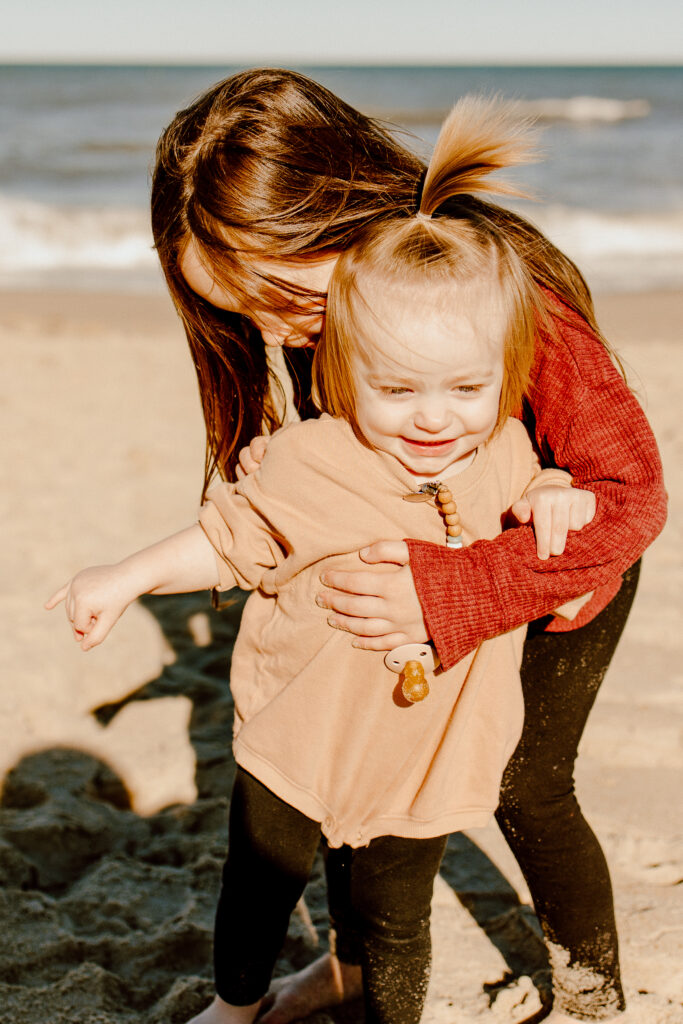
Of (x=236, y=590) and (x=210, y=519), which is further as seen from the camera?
(x=236, y=590)

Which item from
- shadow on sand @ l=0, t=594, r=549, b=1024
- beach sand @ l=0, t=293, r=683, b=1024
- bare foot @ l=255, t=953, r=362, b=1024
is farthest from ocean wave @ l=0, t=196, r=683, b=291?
bare foot @ l=255, t=953, r=362, b=1024

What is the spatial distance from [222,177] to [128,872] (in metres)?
1.62

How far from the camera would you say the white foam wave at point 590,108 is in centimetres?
2266

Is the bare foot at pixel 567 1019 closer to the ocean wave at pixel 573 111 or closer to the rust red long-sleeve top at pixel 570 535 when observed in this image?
the rust red long-sleeve top at pixel 570 535

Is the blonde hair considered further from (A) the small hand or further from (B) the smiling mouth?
(A) the small hand

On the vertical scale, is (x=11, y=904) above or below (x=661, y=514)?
below

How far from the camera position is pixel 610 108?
24609mm

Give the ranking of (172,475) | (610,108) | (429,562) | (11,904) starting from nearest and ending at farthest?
(429,562) → (11,904) → (172,475) → (610,108)

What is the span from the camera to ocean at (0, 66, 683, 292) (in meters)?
10.3

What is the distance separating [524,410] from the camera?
1.65 meters

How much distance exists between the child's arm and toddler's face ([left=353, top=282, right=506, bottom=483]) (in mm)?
335

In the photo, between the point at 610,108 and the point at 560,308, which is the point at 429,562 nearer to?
the point at 560,308

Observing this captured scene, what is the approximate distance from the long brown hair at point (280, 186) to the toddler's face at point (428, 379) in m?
0.19

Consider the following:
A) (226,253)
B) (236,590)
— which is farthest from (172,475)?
(226,253)
